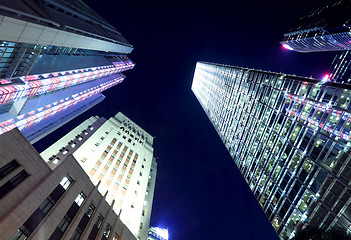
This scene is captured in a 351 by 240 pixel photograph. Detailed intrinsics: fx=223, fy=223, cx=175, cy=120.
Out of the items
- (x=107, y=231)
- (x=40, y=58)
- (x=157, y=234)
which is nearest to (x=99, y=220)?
(x=107, y=231)

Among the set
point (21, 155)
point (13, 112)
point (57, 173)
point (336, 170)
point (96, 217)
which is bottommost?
point (96, 217)

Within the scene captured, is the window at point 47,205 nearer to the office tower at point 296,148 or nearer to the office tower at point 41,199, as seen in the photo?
the office tower at point 41,199

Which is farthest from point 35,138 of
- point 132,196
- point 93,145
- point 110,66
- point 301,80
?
point 301,80

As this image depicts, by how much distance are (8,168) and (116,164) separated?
3965 centimetres

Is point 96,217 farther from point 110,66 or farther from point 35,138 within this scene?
point 110,66

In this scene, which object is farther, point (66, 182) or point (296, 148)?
point (296, 148)

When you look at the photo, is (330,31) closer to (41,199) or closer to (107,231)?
(107,231)

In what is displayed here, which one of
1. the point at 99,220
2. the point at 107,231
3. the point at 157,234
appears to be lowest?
the point at 157,234

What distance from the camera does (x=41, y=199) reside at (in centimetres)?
2361

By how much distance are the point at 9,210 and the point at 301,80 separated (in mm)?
51205

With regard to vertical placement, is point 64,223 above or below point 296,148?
below

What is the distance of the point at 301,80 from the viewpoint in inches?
1816

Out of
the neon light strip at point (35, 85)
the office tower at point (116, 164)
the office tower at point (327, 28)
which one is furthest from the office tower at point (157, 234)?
the office tower at point (327, 28)

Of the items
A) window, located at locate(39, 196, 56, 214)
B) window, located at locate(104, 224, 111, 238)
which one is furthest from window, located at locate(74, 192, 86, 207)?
window, located at locate(104, 224, 111, 238)
